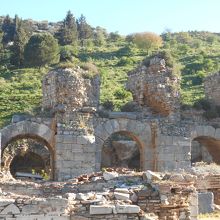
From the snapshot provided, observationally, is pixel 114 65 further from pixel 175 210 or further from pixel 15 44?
pixel 175 210

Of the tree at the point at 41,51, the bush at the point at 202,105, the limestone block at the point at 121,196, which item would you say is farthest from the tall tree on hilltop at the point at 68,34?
the limestone block at the point at 121,196

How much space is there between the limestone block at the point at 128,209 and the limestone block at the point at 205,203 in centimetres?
544

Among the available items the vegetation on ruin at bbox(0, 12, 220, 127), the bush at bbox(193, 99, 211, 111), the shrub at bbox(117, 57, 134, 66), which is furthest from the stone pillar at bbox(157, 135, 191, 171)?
the shrub at bbox(117, 57, 134, 66)

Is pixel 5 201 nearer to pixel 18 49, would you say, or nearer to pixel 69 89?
pixel 69 89

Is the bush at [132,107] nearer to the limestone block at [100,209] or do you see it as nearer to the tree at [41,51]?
the limestone block at [100,209]

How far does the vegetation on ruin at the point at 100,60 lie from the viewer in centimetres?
3666

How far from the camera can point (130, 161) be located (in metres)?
28.2

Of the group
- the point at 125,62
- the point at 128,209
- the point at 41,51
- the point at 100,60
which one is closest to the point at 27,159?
the point at 128,209

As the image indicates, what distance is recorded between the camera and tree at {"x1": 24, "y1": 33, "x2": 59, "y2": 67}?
4888 cm

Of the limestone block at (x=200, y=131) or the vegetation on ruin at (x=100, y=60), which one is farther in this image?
the vegetation on ruin at (x=100, y=60)

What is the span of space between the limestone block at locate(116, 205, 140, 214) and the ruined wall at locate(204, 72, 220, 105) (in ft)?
46.6

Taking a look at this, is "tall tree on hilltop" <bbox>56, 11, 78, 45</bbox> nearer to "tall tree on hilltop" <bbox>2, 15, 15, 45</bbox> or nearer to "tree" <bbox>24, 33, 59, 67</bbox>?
"tall tree on hilltop" <bbox>2, 15, 15, 45</bbox>

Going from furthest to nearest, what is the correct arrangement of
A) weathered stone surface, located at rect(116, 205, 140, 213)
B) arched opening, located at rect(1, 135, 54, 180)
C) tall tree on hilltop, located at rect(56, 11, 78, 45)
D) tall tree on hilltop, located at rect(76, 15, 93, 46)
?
tall tree on hilltop, located at rect(76, 15, 93, 46) → tall tree on hilltop, located at rect(56, 11, 78, 45) → arched opening, located at rect(1, 135, 54, 180) → weathered stone surface, located at rect(116, 205, 140, 213)

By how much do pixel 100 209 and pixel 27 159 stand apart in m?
20.3
